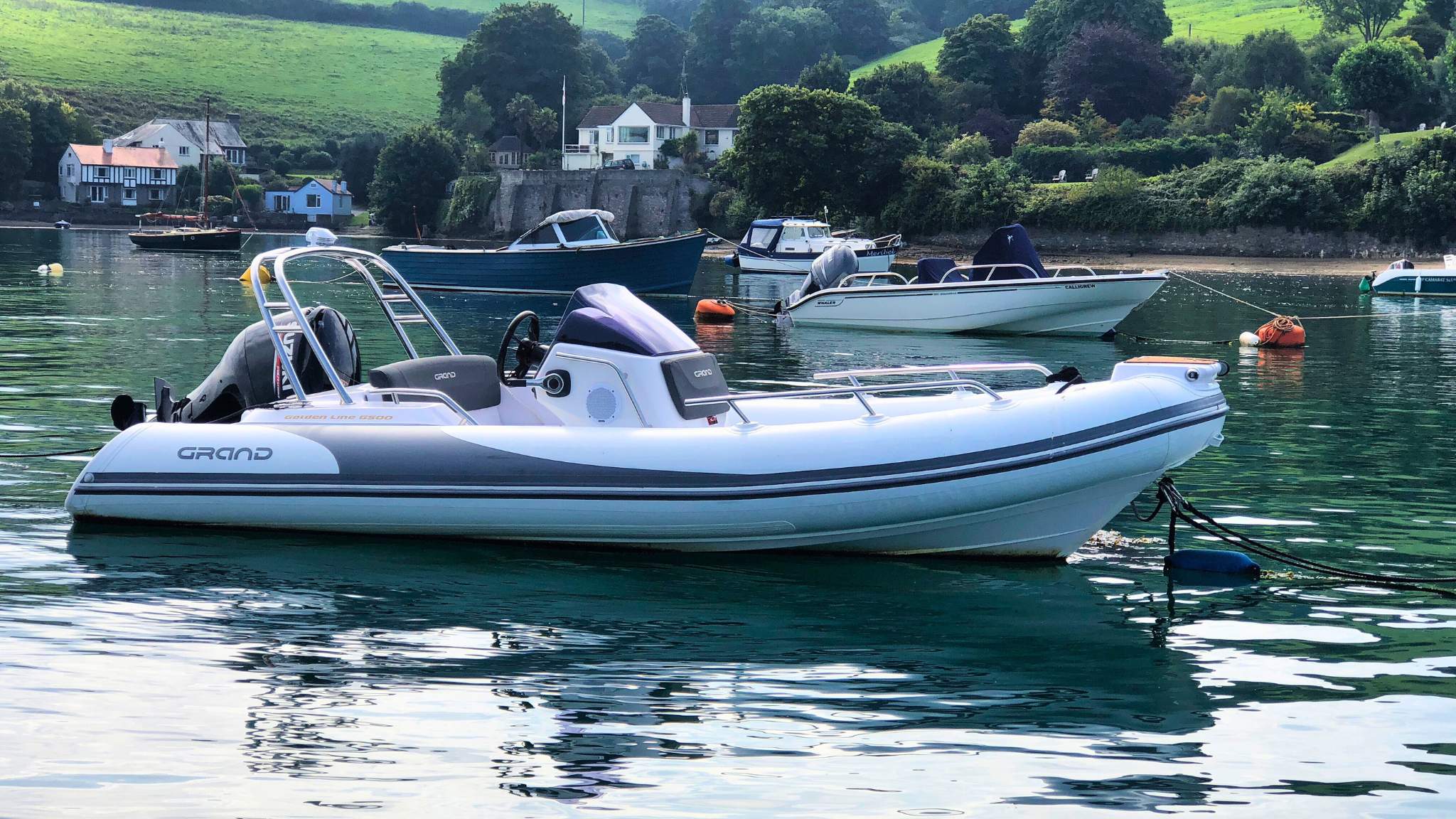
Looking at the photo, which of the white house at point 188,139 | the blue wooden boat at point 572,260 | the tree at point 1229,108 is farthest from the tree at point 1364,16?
the white house at point 188,139

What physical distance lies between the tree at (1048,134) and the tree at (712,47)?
60202 millimetres

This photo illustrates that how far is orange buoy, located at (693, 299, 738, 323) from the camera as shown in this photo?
32781 millimetres

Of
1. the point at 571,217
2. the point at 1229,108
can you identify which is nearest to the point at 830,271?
the point at 571,217

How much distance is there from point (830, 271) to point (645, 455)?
75.7ft

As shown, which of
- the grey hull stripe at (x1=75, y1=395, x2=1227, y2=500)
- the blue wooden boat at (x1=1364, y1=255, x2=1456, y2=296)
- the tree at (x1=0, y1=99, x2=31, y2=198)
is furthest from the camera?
the tree at (x1=0, y1=99, x2=31, y2=198)

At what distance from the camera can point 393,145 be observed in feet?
340

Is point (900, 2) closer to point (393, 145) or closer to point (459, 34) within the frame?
point (459, 34)

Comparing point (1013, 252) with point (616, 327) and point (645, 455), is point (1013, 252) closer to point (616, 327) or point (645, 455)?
point (616, 327)

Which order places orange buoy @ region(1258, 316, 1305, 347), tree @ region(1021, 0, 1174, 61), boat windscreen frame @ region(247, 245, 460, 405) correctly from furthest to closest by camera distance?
tree @ region(1021, 0, 1174, 61)
orange buoy @ region(1258, 316, 1305, 347)
boat windscreen frame @ region(247, 245, 460, 405)

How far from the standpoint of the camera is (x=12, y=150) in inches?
4392

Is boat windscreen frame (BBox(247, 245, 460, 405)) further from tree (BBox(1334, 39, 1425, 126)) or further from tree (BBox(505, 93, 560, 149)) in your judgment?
tree (BBox(505, 93, 560, 149))

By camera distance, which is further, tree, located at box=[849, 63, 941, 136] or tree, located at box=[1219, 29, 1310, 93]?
tree, located at box=[849, 63, 941, 136]

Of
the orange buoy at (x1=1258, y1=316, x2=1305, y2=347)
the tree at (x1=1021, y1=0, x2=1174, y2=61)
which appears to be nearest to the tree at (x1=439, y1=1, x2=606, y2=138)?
the tree at (x1=1021, y1=0, x2=1174, y2=61)

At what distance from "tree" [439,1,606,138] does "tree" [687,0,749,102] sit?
49.0 ft
